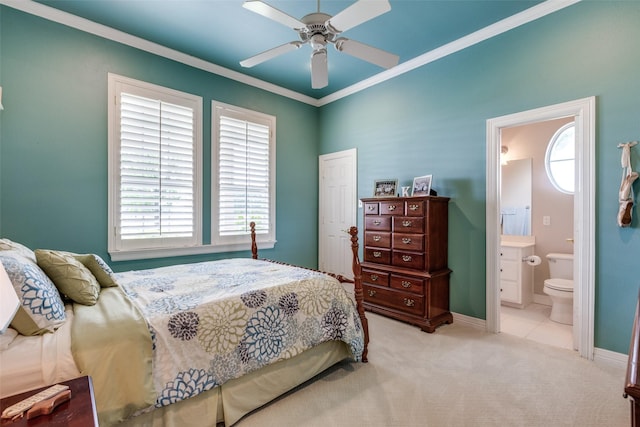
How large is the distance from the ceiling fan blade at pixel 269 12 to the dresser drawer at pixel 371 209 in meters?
2.13

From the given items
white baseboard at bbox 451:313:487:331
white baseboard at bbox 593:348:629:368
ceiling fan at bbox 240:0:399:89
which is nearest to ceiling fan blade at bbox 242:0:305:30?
ceiling fan at bbox 240:0:399:89

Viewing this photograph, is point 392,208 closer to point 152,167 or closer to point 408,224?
point 408,224

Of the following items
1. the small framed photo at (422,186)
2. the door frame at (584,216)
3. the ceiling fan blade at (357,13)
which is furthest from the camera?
the small framed photo at (422,186)

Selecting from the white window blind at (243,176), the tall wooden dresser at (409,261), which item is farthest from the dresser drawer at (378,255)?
the white window blind at (243,176)

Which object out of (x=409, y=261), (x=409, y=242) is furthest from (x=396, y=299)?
(x=409, y=242)

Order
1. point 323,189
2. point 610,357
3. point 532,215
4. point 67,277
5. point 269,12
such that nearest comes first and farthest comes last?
point 67,277 < point 269,12 < point 610,357 < point 532,215 < point 323,189

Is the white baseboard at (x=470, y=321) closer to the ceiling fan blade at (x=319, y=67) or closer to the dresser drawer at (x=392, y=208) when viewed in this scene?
the dresser drawer at (x=392, y=208)

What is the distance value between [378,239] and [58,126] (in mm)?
3497

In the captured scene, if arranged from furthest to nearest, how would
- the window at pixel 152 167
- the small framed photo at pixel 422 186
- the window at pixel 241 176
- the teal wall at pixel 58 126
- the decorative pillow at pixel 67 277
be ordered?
the window at pixel 241 176
the small framed photo at pixel 422 186
the window at pixel 152 167
the teal wall at pixel 58 126
the decorative pillow at pixel 67 277

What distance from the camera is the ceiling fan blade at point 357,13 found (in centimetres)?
180

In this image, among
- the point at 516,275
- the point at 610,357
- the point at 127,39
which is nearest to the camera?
the point at 610,357

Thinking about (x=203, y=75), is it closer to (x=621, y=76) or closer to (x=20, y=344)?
(x=20, y=344)

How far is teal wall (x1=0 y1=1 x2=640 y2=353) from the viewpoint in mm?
2430

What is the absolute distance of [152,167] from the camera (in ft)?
11.0
